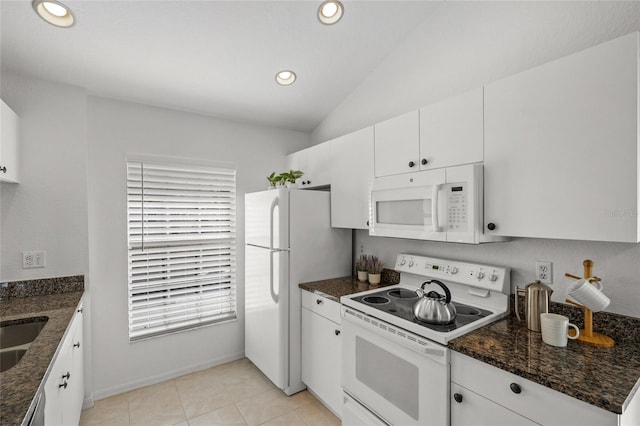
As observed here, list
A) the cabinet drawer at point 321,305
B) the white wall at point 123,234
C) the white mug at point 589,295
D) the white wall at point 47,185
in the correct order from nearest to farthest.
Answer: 1. the white mug at point 589,295
2. the white wall at point 47,185
3. the cabinet drawer at point 321,305
4. the white wall at point 123,234

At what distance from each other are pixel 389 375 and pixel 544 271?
103 centimetres

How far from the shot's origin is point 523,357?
1284 mm

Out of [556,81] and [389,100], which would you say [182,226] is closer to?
[389,100]

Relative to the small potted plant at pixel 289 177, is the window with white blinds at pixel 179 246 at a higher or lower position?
lower

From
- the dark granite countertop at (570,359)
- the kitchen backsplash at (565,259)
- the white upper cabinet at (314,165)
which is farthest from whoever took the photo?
the white upper cabinet at (314,165)

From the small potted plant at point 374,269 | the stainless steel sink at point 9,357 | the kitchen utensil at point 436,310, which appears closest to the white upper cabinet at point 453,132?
the kitchen utensil at point 436,310

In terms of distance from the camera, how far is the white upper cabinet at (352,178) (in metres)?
2.36

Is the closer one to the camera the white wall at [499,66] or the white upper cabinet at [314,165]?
the white wall at [499,66]

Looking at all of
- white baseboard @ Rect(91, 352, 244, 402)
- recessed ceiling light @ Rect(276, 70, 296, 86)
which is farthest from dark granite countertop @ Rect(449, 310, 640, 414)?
white baseboard @ Rect(91, 352, 244, 402)

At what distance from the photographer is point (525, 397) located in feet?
3.94

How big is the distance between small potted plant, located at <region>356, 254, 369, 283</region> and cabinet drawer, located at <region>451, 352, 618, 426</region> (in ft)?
4.00

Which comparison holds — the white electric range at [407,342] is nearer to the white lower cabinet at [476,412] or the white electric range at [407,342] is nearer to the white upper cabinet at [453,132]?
the white lower cabinet at [476,412]

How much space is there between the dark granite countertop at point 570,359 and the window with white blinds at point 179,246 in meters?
2.28

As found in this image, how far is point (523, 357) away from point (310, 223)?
5.62ft
